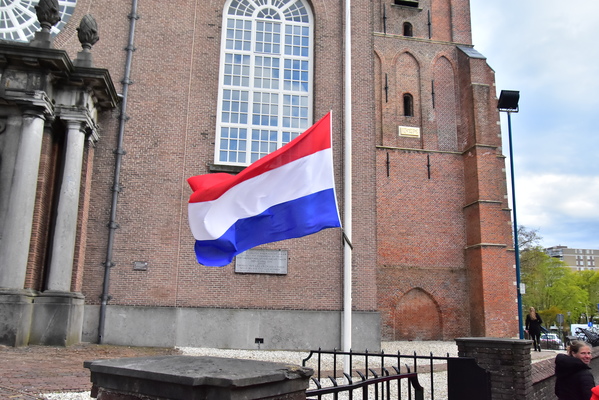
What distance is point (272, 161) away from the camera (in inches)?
257

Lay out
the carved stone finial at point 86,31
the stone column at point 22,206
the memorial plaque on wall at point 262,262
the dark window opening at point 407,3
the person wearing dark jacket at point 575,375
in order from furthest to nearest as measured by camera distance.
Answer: the dark window opening at point 407,3
the memorial plaque on wall at point 262,262
the carved stone finial at point 86,31
the stone column at point 22,206
the person wearing dark jacket at point 575,375

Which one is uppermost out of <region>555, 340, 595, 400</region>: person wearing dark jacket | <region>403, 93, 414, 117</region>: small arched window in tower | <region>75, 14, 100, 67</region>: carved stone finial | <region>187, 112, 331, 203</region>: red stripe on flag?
<region>403, 93, 414, 117</region>: small arched window in tower

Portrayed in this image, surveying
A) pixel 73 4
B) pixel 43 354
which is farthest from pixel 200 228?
pixel 73 4

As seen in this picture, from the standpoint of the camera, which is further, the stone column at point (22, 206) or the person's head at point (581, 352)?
the stone column at point (22, 206)

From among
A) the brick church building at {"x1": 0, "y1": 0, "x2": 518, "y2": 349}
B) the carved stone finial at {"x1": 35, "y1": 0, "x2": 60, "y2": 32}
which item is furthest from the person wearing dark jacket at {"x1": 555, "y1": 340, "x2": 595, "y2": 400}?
the carved stone finial at {"x1": 35, "y1": 0, "x2": 60, "y2": 32}

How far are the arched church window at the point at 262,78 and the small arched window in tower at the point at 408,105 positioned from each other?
11.4 m

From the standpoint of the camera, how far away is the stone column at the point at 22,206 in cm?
1243

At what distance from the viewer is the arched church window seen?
16.6 meters

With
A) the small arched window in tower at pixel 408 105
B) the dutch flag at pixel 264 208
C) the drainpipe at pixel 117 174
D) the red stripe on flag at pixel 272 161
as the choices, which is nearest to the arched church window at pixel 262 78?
the drainpipe at pixel 117 174

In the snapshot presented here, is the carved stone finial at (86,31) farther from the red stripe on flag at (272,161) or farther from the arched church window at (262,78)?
the red stripe on flag at (272,161)

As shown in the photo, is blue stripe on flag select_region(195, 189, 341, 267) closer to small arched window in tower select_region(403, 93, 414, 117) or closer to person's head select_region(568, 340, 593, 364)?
person's head select_region(568, 340, 593, 364)

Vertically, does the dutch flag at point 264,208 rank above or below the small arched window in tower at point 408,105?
below

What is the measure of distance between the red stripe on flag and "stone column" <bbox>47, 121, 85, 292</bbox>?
26.5 feet

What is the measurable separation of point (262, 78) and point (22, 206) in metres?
8.34
